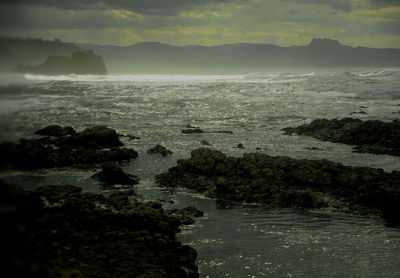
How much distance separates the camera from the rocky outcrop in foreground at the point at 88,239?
7465 mm

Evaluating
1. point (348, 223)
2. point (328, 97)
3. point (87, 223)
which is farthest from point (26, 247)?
point (328, 97)

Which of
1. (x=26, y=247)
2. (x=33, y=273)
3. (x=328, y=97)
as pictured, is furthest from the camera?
(x=328, y=97)

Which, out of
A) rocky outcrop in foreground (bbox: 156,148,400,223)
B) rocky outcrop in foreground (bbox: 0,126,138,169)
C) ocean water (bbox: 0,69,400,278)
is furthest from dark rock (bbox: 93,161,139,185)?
rocky outcrop in foreground (bbox: 0,126,138,169)

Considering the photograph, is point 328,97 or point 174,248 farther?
point 328,97

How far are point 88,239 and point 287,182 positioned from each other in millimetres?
16100

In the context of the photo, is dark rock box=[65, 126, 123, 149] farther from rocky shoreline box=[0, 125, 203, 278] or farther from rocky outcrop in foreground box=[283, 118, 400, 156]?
rocky outcrop in foreground box=[283, 118, 400, 156]

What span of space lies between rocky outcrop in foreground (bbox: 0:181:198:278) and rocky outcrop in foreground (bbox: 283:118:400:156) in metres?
25.9

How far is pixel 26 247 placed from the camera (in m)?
7.60

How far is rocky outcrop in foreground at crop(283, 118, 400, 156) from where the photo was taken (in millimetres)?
40531

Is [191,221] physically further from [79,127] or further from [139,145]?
[79,127]

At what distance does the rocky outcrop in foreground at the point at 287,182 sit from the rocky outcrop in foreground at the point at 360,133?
12.7 meters

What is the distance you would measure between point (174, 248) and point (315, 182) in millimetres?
14608

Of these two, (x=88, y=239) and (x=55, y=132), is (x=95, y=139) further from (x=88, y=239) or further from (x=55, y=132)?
(x=88, y=239)

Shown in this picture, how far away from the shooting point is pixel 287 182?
28.3 metres
